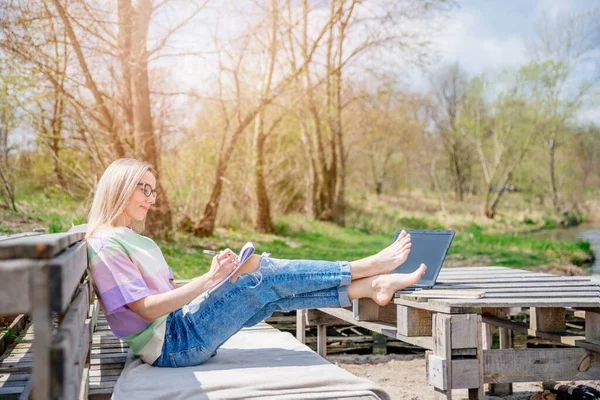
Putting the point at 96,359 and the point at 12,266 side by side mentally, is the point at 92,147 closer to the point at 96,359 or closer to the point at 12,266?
the point at 96,359

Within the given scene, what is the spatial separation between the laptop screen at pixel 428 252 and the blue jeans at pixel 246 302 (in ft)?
1.83

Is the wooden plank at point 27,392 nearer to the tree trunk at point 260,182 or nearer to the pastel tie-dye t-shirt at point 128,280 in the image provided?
the pastel tie-dye t-shirt at point 128,280

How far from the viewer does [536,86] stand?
83.0ft

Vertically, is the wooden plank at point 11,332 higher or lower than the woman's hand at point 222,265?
lower

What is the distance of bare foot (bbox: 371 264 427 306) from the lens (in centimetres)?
298

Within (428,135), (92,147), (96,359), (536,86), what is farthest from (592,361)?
(428,135)

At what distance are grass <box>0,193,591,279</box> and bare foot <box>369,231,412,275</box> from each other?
4.62 meters

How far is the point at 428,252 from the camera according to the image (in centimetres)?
342

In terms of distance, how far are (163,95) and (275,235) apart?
489cm

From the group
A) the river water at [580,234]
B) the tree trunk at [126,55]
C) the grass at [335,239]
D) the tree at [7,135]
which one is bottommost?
the river water at [580,234]

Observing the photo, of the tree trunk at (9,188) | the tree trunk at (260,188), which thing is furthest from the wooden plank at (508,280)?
the tree trunk at (260,188)

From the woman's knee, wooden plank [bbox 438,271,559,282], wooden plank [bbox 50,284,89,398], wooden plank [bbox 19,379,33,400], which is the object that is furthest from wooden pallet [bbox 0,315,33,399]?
wooden plank [bbox 438,271,559,282]

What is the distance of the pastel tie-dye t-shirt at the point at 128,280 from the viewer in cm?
251

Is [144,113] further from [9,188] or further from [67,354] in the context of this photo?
[67,354]
